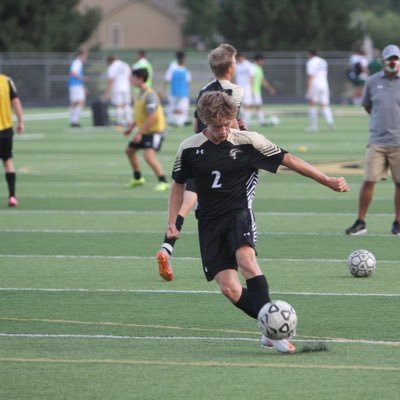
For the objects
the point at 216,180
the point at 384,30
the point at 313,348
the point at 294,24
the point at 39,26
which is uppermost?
the point at 294,24

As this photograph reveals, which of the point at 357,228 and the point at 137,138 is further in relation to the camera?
the point at 137,138

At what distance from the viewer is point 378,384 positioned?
24.2 ft

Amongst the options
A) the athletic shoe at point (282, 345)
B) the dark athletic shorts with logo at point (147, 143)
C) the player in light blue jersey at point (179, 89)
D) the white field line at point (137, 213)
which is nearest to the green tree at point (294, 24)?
the player in light blue jersey at point (179, 89)

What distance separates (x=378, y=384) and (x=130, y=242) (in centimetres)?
740

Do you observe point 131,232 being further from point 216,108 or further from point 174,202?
point 216,108

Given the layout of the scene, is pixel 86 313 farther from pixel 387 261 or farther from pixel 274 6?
pixel 274 6

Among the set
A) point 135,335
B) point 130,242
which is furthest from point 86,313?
point 130,242

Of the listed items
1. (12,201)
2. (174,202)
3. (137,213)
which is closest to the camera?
(174,202)

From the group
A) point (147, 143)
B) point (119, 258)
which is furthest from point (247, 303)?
point (147, 143)

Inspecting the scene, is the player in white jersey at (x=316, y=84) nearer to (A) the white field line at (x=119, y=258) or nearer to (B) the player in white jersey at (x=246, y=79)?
(B) the player in white jersey at (x=246, y=79)

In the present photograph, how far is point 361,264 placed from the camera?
462 inches

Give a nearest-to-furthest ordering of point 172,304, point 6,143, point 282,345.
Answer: point 282,345
point 172,304
point 6,143

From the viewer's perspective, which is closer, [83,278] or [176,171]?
[176,171]

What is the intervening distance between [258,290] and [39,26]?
168 feet
